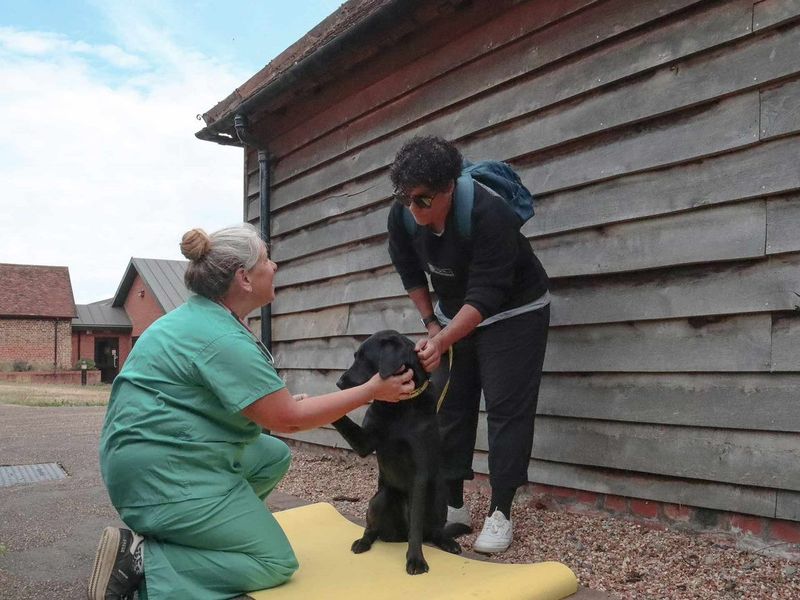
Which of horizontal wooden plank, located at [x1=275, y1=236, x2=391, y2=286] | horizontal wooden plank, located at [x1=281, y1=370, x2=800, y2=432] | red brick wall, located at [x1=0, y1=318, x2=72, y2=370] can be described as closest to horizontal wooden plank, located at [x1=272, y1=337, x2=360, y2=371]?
horizontal wooden plank, located at [x1=275, y1=236, x2=391, y2=286]

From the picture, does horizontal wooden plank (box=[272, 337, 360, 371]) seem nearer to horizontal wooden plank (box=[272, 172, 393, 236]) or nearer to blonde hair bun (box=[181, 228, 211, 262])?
horizontal wooden plank (box=[272, 172, 393, 236])

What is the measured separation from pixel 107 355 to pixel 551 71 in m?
34.1

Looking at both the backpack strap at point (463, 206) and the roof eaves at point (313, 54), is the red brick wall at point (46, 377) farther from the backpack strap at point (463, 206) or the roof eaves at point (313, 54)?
the backpack strap at point (463, 206)

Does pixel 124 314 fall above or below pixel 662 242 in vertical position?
below

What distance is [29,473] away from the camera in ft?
19.3

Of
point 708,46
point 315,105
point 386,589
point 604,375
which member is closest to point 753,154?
point 708,46

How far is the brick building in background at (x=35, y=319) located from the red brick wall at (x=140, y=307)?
2727mm

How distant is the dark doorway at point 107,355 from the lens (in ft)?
111

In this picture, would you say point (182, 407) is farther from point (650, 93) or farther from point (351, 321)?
point (351, 321)

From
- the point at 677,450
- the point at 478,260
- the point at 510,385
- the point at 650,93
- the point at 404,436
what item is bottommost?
the point at 677,450

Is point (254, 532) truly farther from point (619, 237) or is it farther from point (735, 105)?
point (735, 105)

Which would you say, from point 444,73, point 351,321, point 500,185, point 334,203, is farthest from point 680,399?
point 334,203

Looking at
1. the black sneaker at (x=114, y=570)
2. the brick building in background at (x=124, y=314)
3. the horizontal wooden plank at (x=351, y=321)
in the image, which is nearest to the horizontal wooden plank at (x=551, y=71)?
the horizontal wooden plank at (x=351, y=321)

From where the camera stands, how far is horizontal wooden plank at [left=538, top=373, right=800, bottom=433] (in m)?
2.86
